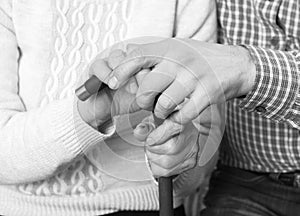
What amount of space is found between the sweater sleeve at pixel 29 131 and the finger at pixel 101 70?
0.13 m

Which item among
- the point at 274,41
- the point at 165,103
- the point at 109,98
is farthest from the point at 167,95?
the point at 274,41

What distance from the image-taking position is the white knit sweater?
45.1 inches

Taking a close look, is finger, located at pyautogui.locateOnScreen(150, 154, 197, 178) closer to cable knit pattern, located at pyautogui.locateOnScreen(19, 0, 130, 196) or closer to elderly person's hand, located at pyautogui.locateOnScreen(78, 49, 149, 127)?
elderly person's hand, located at pyautogui.locateOnScreen(78, 49, 149, 127)

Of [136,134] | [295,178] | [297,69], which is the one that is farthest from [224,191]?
[136,134]

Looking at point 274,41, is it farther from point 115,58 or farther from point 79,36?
point 115,58

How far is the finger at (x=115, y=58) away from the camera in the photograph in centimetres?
88

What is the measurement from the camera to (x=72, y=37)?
116 cm

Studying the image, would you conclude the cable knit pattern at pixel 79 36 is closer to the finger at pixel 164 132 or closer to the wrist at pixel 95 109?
the wrist at pixel 95 109

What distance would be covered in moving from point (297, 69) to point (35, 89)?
0.45m

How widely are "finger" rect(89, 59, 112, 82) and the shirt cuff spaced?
0.91 ft

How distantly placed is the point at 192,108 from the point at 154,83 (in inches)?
2.5

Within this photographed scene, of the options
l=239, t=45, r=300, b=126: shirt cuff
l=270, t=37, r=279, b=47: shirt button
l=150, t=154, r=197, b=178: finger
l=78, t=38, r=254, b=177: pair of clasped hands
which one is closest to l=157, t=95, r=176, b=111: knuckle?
l=78, t=38, r=254, b=177: pair of clasped hands

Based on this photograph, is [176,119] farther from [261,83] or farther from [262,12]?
[262,12]

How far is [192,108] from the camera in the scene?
879mm
